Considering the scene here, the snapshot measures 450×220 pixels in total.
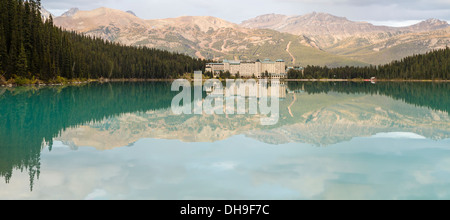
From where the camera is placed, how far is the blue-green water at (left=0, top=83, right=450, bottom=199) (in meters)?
12.4

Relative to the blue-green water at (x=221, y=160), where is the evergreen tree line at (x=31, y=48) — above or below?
above

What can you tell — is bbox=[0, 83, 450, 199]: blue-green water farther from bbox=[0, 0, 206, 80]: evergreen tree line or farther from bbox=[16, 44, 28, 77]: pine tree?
bbox=[0, 0, 206, 80]: evergreen tree line

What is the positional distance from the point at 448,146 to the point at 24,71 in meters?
89.6

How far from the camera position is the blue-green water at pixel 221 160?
1239 cm

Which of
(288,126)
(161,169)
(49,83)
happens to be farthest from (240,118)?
(49,83)

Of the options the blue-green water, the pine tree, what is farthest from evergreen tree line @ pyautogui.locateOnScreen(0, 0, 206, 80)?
the blue-green water

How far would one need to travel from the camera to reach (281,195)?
39.3 ft

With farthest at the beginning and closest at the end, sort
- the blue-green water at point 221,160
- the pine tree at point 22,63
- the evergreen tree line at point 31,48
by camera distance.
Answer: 1. the evergreen tree line at point 31,48
2. the pine tree at point 22,63
3. the blue-green water at point 221,160

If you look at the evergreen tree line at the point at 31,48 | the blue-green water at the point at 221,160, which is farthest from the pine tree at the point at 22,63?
the blue-green water at the point at 221,160

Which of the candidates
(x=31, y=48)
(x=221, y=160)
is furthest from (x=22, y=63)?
(x=221, y=160)

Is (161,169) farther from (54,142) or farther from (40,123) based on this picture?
(40,123)

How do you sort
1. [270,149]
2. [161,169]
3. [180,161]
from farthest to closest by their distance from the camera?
[270,149] < [180,161] < [161,169]

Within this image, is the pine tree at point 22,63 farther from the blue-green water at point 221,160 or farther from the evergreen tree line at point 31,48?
the blue-green water at point 221,160

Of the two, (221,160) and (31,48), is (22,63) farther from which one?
(221,160)
